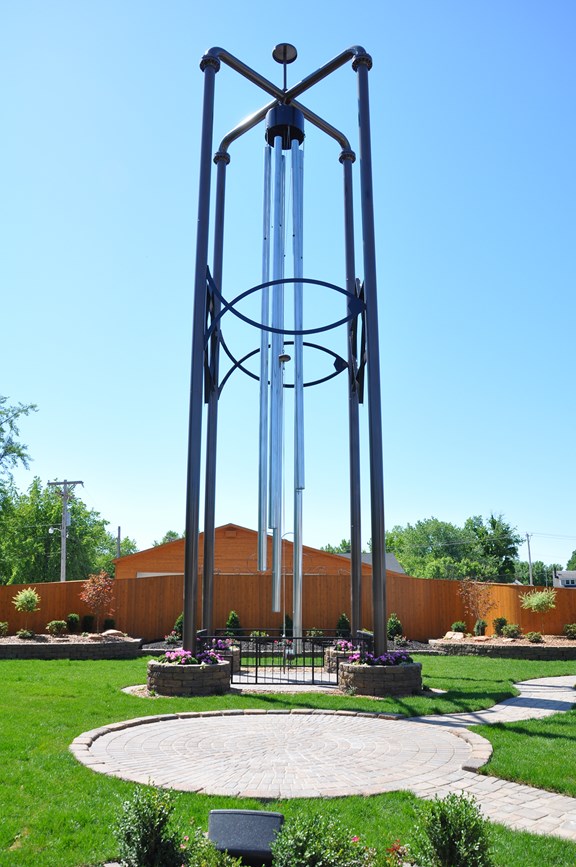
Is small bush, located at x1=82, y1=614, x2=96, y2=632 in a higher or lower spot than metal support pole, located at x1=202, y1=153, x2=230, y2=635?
lower

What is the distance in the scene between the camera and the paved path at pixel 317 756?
527 centimetres

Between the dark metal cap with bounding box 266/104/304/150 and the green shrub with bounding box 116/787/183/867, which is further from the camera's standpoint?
the dark metal cap with bounding box 266/104/304/150

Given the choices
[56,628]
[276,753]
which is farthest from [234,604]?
[276,753]

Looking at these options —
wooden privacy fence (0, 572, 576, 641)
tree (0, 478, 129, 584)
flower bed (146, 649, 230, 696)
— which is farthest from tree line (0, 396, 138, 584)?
flower bed (146, 649, 230, 696)

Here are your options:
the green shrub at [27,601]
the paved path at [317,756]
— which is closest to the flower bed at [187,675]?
the paved path at [317,756]

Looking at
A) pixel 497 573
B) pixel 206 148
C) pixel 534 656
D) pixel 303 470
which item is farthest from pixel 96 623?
pixel 497 573

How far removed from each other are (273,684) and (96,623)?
36.3ft

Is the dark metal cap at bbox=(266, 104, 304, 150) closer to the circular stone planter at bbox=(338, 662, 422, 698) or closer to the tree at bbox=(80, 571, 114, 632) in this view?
the circular stone planter at bbox=(338, 662, 422, 698)

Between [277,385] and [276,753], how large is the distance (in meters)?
8.19

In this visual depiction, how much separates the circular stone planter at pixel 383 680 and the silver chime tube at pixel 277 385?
2216mm

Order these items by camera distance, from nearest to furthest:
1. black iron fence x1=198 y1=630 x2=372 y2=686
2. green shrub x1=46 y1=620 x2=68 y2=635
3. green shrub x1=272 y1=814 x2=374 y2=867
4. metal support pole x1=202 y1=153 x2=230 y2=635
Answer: green shrub x1=272 y1=814 x2=374 y2=867
black iron fence x1=198 y1=630 x2=372 y2=686
metal support pole x1=202 y1=153 x2=230 y2=635
green shrub x1=46 y1=620 x2=68 y2=635

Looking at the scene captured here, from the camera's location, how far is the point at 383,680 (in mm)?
10805

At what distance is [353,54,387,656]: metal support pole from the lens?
11375 mm

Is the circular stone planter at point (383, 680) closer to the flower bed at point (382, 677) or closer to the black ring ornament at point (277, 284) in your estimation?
the flower bed at point (382, 677)
